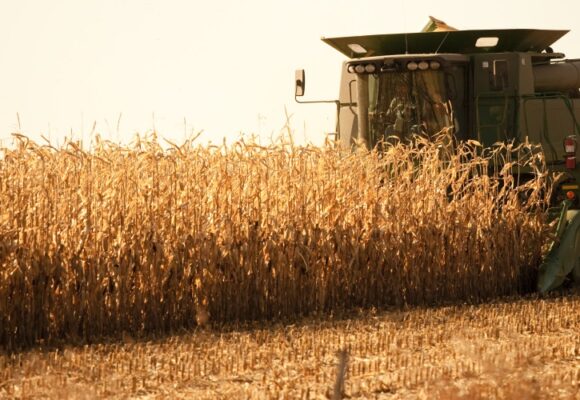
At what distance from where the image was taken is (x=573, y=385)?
6930mm

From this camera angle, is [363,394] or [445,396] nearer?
[445,396]

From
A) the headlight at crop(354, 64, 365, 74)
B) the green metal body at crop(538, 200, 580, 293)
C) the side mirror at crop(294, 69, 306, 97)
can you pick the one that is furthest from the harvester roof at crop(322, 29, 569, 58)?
the green metal body at crop(538, 200, 580, 293)

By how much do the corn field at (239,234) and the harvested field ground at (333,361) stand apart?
43 centimetres

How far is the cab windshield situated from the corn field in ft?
1.73

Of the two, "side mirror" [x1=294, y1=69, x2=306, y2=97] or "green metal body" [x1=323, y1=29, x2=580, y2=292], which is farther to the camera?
"side mirror" [x1=294, y1=69, x2=306, y2=97]

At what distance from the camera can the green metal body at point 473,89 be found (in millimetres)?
11992

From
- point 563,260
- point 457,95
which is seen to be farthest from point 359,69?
point 563,260

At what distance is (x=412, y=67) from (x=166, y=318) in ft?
13.5

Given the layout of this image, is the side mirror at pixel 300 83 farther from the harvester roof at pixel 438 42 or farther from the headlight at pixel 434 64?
the headlight at pixel 434 64

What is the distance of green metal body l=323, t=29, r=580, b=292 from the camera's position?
1199 centimetres

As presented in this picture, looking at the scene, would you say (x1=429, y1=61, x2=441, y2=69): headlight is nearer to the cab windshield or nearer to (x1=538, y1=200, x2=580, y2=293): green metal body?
the cab windshield

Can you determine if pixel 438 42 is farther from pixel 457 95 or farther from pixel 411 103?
pixel 411 103

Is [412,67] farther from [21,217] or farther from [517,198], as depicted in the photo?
[21,217]

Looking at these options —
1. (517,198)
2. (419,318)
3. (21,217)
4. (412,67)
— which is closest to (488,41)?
(412,67)
